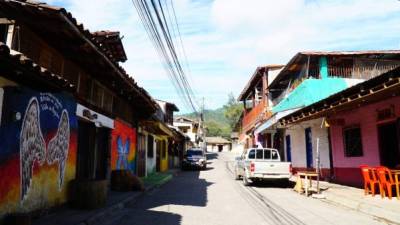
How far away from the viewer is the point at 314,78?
70.9 feet

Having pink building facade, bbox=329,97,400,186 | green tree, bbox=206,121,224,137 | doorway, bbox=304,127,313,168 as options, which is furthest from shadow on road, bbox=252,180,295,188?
green tree, bbox=206,121,224,137

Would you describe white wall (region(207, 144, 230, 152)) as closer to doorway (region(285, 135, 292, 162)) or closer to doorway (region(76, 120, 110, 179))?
doorway (region(285, 135, 292, 162))

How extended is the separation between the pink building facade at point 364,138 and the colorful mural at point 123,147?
937cm

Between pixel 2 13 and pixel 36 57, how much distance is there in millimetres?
1122

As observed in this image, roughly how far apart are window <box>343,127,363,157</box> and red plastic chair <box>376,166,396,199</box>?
3.65m

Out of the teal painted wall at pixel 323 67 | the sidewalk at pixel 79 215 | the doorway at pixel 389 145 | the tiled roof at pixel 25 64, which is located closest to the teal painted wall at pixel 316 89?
the teal painted wall at pixel 323 67

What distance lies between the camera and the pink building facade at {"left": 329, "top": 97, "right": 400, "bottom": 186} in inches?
508

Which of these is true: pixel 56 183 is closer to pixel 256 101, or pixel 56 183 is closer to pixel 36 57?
pixel 36 57

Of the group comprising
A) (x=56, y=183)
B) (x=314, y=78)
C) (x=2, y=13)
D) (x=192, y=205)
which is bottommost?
(x=192, y=205)

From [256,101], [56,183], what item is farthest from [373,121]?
[256,101]

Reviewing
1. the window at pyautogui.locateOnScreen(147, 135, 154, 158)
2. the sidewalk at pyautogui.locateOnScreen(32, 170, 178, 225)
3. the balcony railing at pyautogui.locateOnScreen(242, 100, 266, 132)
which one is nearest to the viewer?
the sidewalk at pyautogui.locateOnScreen(32, 170, 178, 225)

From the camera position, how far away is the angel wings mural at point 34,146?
Answer: 23.9 feet

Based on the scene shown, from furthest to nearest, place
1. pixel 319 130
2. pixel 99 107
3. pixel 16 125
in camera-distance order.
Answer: pixel 319 130
pixel 99 107
pixel 16 125

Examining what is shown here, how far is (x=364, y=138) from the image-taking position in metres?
14.6
